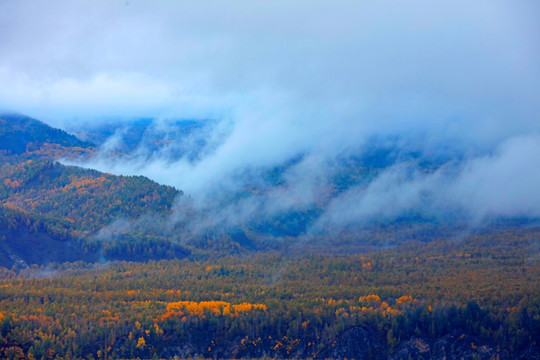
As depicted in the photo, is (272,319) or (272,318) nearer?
(272,319)

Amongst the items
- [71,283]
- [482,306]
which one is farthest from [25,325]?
[482,306]

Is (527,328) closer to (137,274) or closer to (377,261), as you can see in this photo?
(377,261)

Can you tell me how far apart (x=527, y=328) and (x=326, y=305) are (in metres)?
36.4

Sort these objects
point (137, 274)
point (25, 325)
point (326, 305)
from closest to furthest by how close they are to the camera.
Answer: point (25, 325)
point (326, 305)
point (137, 274)

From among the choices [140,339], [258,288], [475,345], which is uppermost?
[258,288]

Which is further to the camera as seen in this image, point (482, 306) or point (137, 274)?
point (137, 274)

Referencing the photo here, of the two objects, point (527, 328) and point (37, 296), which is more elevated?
point (37, 296)

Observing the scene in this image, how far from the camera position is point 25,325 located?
122 m

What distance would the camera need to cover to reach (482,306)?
13412 cm

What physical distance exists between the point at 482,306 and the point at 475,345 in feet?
34.7

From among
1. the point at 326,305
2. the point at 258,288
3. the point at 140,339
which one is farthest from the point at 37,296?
the point at 326,305

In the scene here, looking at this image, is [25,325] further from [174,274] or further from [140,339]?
[174,274]

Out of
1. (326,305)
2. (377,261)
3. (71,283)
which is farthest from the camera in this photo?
(377,261)

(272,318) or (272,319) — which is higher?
(272,318)
